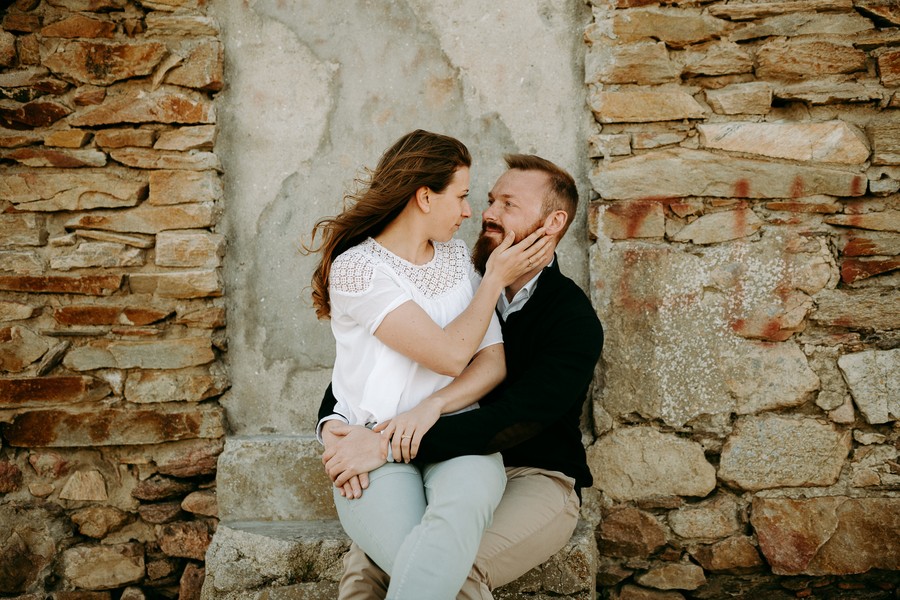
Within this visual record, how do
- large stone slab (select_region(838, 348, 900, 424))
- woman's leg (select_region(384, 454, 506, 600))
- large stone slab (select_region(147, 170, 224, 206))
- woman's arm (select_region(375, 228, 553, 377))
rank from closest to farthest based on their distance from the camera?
woman's leg (select_region(384, 454, 506, 600)), woman's arm (select_region(375, 228, 553, 377)), large stone slab (select_region(838, 348, 900, 424)), large stone slab (select_region(147, 170, 224, 206))

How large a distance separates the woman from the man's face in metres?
0.10

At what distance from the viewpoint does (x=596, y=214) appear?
107 inches

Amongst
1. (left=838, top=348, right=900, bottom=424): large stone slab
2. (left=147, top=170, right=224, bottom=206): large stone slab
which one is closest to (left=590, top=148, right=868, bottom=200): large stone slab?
(left=838, top=348, right=900, bottom=424): large stone slab

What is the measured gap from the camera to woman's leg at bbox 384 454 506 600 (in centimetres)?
186

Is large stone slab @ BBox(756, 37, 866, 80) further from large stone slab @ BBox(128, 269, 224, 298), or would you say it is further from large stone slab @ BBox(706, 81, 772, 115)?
large stone slab @ BBox(128, 269, 224, 298)

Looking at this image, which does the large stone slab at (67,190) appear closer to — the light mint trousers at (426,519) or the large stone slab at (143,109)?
the large stone slab at (143,109)

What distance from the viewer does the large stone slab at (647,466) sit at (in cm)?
266

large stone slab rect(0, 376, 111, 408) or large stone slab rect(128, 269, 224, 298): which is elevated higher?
large stone slab rect(128, 269, 224, 298)

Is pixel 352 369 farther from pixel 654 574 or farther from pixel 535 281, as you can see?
pixel 654 574

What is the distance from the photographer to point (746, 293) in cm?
263

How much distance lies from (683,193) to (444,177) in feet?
3.05

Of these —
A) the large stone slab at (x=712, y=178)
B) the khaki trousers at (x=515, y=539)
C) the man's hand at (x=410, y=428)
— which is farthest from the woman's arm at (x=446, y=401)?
the large stone slab at (x=712, y=178)

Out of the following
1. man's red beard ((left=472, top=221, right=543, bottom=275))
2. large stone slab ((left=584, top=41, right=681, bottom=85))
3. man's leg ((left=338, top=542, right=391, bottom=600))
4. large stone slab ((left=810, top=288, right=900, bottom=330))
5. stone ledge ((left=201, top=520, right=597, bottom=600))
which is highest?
large stone slab ((left=584, top=41, right=681, bottom=85))

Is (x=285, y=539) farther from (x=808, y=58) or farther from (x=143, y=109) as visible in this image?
(x=808, y=58)
